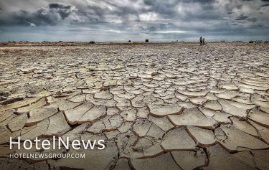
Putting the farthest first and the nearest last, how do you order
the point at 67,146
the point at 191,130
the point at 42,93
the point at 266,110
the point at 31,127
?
the point at 42,93 < the point at 266,110 < the point at 31,127 < the point at 191,130 < the point at 67,146

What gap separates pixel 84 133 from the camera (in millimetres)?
1508

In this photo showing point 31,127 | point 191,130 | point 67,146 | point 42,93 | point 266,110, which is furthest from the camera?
point 42,93

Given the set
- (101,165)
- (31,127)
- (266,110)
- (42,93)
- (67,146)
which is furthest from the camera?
(42,93)

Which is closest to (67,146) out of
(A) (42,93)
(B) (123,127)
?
(B) (123,127)

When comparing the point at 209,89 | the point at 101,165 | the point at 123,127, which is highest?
the point at 209,89

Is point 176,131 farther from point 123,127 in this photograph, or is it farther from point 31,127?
point 31,127

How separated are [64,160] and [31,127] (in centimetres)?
65

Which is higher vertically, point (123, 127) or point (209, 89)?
point (209, 89)

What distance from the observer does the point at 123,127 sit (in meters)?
1.56

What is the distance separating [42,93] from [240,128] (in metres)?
2.47

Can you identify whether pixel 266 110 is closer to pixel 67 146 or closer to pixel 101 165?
pixel 101 165

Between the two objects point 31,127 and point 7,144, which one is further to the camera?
point 31,127

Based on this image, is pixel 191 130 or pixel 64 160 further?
pixel 191 130

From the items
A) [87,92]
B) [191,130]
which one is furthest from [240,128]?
[87,92]
